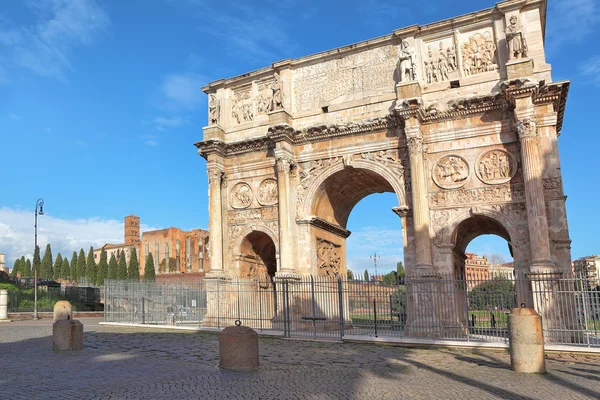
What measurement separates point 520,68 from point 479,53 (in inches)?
78.4

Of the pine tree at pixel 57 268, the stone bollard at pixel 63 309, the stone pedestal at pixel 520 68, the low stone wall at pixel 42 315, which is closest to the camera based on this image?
the stone bollard at pixel 63 309

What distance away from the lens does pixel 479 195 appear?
16859 mm

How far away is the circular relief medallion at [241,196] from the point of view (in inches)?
825

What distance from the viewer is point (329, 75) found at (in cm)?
1994

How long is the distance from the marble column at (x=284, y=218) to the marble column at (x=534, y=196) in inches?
313

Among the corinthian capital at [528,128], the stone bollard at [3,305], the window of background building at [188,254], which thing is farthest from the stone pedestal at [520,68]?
the window of background building at [188,254]

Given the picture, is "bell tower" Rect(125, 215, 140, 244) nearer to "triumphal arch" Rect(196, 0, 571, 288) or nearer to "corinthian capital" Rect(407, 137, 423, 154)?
"triumphal arch" Rect(196, 0, 571, 288)

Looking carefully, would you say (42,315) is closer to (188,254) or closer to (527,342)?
(527,342)

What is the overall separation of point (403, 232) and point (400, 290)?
2.75 meters

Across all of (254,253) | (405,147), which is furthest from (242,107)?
(405,147)

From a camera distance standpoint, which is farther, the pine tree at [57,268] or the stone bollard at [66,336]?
the pine tree at [57,268]

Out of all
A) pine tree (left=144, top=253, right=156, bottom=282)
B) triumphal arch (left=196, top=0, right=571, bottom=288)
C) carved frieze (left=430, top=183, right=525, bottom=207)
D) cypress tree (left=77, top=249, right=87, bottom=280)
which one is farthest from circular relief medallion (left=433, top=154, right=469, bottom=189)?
cypress tree (left=77, top=249, right=87, bottom=280)

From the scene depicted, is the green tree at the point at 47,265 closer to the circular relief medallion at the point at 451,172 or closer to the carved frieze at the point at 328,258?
the carved frieze at the point at 328,258

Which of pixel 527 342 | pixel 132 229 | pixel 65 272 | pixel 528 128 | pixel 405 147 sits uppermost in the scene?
pixel 132 229
